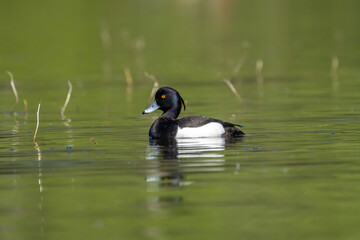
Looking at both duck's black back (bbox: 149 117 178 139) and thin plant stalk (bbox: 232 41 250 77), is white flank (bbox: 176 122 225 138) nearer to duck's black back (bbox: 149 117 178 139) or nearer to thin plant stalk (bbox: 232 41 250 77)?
duck's black back (bbox: 149 117 178 139)

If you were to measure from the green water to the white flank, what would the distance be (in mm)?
477

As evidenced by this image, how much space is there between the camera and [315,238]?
8672mm

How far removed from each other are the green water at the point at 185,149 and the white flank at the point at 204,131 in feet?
→ 1.56

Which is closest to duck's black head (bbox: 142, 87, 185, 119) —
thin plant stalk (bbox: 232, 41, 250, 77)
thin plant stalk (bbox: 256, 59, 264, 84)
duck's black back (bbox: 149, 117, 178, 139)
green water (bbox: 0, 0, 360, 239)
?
green water (bbox: 0, 0, 360, 239)

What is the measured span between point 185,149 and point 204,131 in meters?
1.38

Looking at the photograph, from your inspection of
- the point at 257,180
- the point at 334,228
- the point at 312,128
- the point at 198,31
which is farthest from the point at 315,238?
the point at 198,31

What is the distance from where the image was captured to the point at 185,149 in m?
14.6

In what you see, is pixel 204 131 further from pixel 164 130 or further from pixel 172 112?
pixel 172 112

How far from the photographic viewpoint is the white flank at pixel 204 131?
1582 centimetres

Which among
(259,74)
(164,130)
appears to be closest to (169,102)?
(164,130)

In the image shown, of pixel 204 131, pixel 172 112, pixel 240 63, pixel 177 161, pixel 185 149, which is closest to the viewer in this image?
→ pixel 177 161

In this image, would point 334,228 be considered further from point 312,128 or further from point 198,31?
point 198,31

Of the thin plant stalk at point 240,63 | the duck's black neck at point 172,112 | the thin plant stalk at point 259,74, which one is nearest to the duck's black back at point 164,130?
the duck's black neck at point 172,112

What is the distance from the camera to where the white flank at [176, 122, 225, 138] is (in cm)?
1582
